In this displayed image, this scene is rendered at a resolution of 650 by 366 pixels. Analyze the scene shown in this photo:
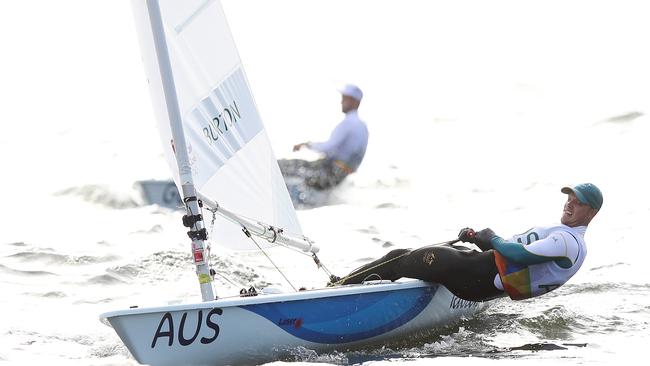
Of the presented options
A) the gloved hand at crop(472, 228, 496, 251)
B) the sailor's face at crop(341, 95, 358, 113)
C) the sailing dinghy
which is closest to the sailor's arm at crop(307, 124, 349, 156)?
the sailor's face at crop(341, 95, 358, 113)

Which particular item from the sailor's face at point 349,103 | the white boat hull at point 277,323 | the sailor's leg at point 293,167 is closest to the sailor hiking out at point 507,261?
the white boat hull at point 277,323

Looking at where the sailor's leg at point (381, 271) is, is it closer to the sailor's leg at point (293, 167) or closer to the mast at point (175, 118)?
the mast at point (175, 118)

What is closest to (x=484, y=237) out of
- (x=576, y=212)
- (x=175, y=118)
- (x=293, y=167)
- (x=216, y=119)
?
(x=576, y=212)

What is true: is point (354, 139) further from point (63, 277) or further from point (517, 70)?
point (517, 70)

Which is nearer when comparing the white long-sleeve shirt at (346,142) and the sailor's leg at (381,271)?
the sailor's leg at (381,271)

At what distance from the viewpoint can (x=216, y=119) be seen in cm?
500

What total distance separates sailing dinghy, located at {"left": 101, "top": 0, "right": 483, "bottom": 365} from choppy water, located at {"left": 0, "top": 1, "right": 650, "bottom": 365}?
16 cm

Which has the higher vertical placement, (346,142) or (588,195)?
(346,142)

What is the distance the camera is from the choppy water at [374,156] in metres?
5.29

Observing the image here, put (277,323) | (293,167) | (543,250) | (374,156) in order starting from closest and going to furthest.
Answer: (277,323), (543,250), (293,167), (374,156)

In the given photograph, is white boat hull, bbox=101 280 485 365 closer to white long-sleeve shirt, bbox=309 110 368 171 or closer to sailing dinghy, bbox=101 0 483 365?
sailing dinghy, bbox=101 0 483 365

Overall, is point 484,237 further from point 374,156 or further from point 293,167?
point 374,156

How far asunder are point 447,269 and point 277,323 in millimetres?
947

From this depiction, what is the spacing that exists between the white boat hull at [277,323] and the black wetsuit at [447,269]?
73mm
